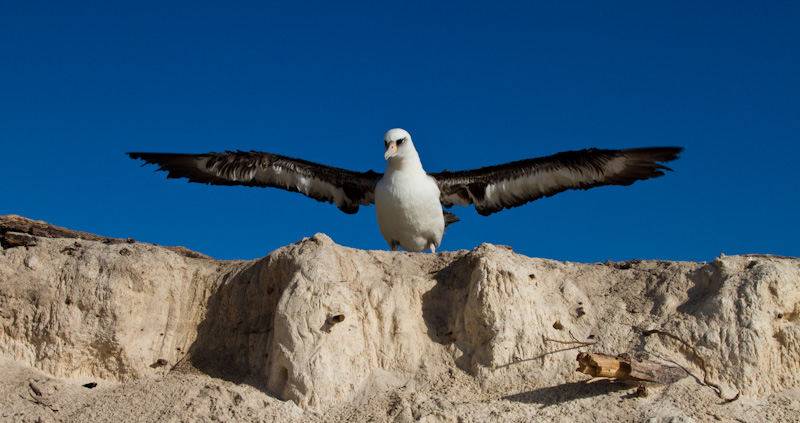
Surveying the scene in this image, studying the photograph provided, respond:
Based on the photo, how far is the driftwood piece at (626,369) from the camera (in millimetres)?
7746

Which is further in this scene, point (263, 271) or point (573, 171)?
point (573, 171)

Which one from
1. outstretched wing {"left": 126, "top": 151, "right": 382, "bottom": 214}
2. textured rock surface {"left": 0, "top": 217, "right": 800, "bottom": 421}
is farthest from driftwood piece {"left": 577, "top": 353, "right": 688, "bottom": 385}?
outstretched wing {"left": 126, "top": 151, "right": 382, "bottom": 214}

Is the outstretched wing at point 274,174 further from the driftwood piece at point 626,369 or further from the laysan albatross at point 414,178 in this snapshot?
the driftwood piece at point 626,369

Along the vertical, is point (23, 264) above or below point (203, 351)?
above

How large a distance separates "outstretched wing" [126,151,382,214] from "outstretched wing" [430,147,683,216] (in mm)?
1652

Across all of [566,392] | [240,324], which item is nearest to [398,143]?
[240,324]

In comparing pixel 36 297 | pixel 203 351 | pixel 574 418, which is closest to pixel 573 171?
pixel 574 418

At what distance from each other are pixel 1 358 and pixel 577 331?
7.29m

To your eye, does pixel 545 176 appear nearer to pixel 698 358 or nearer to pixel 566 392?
pixel 698 358

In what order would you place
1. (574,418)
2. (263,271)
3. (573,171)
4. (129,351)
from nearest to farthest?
1. (574,418)
2. (129,351)
3. (263,271)
4. (573,171)

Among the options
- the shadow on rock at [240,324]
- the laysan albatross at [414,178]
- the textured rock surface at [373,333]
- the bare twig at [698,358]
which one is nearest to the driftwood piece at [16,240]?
the textured rock surface at [373,333]

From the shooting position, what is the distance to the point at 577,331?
364 inches

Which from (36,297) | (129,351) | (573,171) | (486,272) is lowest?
(129,351)

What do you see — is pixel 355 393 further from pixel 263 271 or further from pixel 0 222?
pixel 0 222
